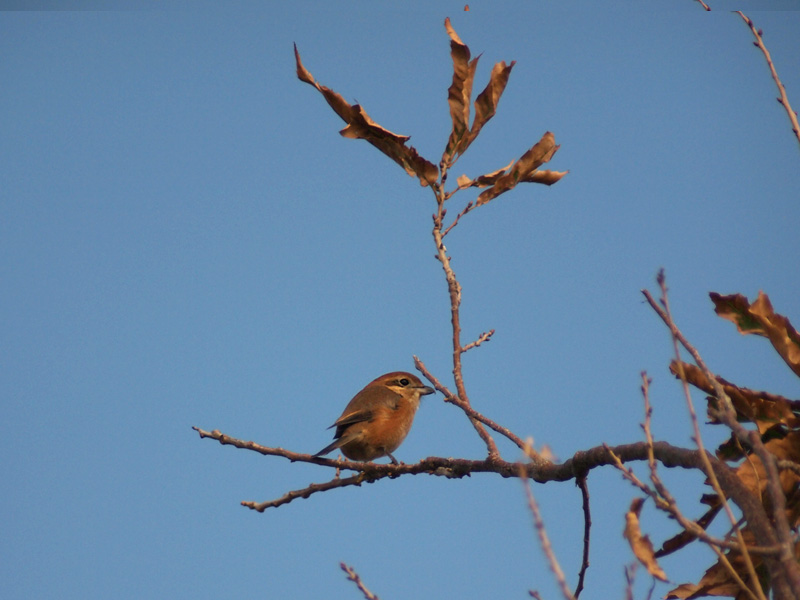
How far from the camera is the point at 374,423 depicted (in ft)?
21.9

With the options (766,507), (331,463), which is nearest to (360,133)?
(331,463)

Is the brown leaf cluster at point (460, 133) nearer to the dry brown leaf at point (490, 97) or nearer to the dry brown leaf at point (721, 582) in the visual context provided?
the dry brown leaf at point (490, 97)

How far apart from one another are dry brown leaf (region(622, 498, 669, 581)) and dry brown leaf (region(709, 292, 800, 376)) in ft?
3.61

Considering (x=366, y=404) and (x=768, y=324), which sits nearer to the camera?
(x=768, y=324)

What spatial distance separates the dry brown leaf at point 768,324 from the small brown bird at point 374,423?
13.2 feet

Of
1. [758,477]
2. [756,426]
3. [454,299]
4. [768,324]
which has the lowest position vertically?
[758,477]

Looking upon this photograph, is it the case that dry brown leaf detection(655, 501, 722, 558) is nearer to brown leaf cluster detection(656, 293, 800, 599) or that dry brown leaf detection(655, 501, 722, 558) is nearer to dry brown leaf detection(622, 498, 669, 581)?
brown leaf cluster detection(656, 293, 800, 599)

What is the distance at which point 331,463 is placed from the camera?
12.0 ft

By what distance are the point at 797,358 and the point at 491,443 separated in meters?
1.29

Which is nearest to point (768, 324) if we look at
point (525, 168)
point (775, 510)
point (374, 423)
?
point (775, 510)

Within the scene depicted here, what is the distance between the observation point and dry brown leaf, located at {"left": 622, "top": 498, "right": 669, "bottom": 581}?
1.96m

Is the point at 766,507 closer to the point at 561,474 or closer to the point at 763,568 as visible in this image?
the point at 763,568

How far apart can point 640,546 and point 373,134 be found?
2.93 metres

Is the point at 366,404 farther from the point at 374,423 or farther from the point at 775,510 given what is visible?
the point at 775,510
